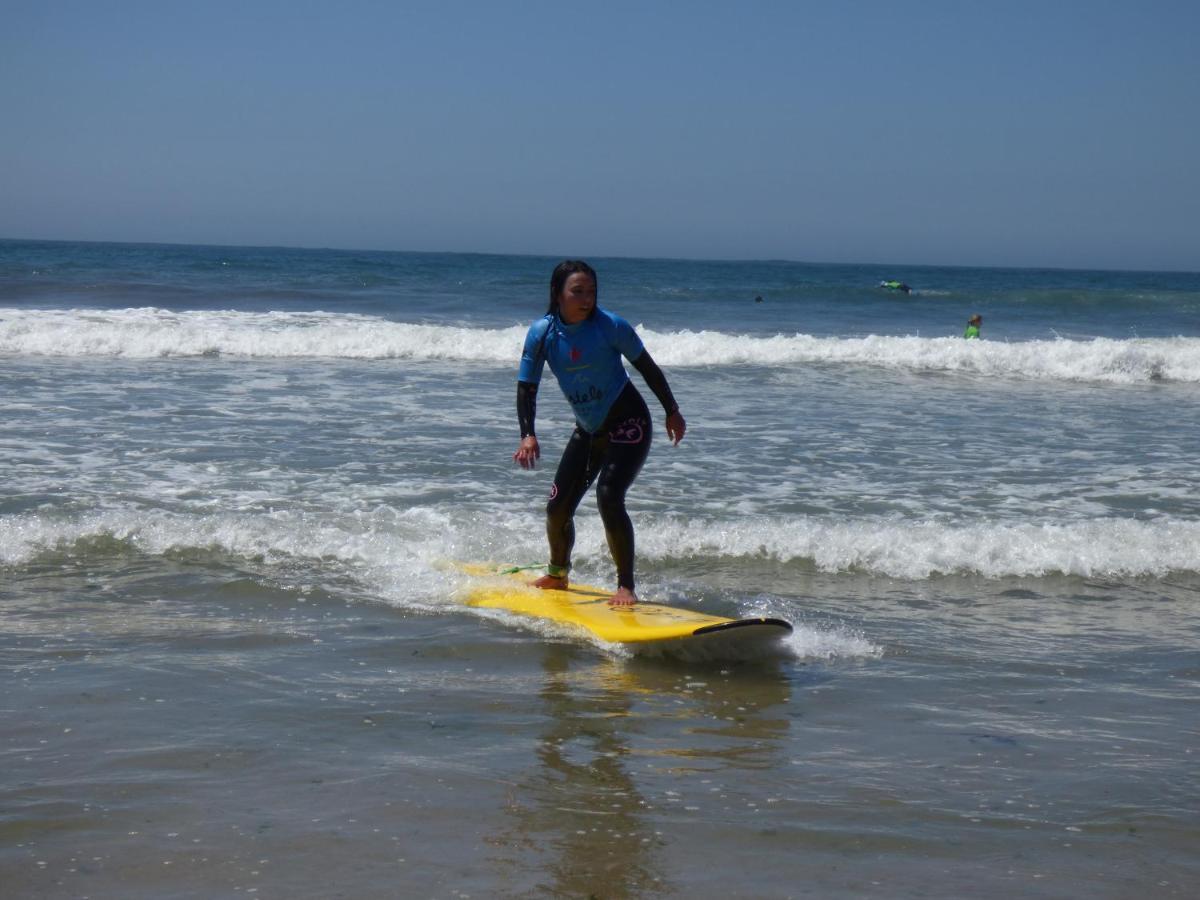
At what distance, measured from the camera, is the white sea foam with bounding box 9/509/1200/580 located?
6.68 meters

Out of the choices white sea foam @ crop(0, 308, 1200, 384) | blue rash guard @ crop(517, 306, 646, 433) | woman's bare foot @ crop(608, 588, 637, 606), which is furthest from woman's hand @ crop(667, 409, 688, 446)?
white sea foam @ crop(0, 308, 1200, 384)

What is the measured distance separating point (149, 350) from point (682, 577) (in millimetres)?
13295

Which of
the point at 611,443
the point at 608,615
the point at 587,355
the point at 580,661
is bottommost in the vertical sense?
the point at 580,661

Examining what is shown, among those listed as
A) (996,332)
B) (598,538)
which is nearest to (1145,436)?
(598,538)

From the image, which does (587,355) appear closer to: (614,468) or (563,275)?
(563,275)

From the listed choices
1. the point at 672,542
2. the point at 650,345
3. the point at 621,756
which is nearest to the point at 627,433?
the point at 672,542

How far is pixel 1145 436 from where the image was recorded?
11516mm

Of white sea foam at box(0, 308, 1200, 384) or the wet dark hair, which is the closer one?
the wet dark hair

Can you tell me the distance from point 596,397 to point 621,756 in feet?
6.67

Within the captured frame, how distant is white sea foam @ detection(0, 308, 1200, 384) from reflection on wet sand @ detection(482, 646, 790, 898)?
1381cm

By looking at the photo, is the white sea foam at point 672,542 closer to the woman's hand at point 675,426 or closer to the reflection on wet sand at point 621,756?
the woman's hand at point 675,426

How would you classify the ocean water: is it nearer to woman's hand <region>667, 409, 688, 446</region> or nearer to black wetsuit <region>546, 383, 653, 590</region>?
black wetsuit <region>546, 383, 653, 590</region>

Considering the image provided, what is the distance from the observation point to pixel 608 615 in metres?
5.40

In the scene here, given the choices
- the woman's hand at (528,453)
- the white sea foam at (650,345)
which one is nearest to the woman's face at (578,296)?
the woman's hand at (528,453)
